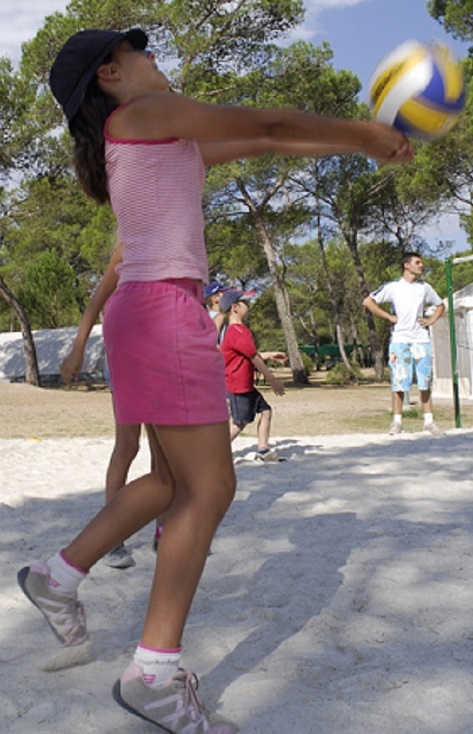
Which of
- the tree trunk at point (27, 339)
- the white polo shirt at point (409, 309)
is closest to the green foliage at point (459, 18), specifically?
the tree trunk at point (27, 339)

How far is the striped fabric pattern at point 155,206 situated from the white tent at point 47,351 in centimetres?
3199

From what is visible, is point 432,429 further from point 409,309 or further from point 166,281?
point 166,281

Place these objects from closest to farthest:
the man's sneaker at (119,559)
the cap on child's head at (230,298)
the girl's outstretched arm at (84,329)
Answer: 1. the girl's outstretched arm at (84,329)
2. the man's sneaker at (119,559)
3. the cap on child's head at (230,298)

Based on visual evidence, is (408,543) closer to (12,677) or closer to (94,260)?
(12,677)

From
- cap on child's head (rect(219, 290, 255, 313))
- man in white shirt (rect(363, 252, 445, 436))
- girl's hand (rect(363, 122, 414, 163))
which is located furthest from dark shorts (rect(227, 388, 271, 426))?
girl's hand (rect(363, 122, 414, 163))

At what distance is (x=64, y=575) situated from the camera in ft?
7.78

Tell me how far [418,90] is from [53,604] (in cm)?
184

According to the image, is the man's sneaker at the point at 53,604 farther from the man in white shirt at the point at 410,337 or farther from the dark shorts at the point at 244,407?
the man in white shirt at the point at 410,337

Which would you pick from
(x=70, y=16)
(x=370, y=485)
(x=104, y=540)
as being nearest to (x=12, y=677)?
(x=104, y=540)

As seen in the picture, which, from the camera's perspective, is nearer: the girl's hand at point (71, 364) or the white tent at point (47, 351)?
the girl's hand at point (71, 364)

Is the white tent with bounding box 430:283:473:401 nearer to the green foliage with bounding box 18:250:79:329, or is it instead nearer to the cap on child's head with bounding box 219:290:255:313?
the cap on child's head with bounding box 219:290:255:313

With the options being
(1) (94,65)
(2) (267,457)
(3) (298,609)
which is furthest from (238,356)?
(1) (94,65)

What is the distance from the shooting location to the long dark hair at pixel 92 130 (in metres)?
2.21

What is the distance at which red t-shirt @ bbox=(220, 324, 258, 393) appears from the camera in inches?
267
